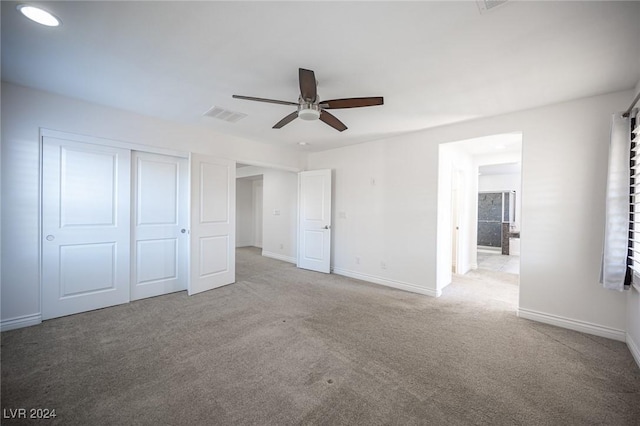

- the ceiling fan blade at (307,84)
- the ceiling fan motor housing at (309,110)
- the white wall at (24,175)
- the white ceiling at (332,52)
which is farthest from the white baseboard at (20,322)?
the ceiling fan blade at (307,84)

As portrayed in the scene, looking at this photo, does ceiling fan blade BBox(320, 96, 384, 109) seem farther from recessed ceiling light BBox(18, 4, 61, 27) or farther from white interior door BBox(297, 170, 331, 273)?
white interior door BBox(297, 170, 331, 273)

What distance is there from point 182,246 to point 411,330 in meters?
3.54

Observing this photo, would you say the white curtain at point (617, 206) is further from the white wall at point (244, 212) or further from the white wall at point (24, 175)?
the white wall at point (244, 212)

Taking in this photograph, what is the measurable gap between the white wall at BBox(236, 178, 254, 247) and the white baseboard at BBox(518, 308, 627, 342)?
7523 millimetres

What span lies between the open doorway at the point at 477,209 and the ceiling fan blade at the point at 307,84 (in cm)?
258

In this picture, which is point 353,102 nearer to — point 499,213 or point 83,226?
point 83,226

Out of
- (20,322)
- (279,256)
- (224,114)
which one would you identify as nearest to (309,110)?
(224,114)

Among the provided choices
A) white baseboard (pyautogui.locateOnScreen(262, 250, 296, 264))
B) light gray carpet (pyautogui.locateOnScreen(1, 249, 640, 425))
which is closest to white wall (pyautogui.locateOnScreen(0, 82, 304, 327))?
light gray carpet (pyautogui.locateOnScreen(1, 249, 640, 425))

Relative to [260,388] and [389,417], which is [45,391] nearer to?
[260,388]

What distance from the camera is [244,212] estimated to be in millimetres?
8711

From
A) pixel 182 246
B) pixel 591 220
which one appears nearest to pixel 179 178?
pixel 182 246

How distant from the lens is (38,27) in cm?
181

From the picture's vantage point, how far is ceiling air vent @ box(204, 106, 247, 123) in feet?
10.8

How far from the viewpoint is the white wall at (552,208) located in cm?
277
